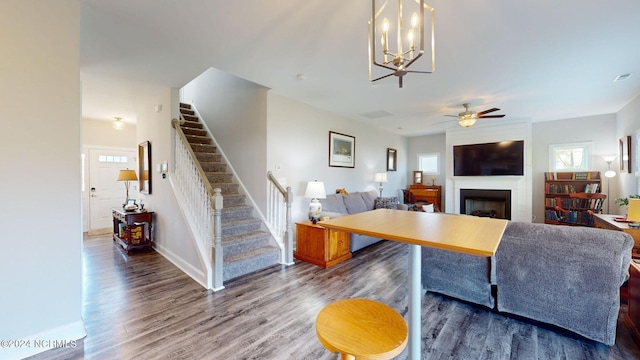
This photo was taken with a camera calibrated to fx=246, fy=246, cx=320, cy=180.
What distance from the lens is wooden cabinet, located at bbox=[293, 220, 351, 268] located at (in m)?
3.53

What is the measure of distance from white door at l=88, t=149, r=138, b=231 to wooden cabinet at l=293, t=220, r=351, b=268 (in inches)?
198

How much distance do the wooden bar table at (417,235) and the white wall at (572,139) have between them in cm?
620

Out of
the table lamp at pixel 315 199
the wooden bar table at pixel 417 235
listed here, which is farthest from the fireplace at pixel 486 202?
the wooden bar table at pixel 417 235

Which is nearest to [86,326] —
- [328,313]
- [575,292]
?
[328,313]

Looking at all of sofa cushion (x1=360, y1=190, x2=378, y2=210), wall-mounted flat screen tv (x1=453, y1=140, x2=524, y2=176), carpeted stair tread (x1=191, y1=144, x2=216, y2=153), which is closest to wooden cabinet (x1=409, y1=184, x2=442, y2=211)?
wall-mounted flat screen tv (x1=453, y1=140, x2=524, y2=176)

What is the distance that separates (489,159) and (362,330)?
6518mm

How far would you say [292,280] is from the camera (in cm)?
309

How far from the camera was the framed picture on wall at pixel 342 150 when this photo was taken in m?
5.09

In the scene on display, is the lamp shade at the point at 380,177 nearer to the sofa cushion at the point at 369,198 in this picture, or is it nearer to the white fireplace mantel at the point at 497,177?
the sofa cushion at the point at 369,198

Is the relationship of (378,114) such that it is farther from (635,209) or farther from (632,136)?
(632,136)

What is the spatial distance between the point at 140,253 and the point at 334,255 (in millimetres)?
3202

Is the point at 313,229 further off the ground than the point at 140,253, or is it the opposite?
the point at 313,229

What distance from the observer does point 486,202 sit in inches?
254

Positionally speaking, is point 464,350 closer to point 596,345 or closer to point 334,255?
point 596,345
